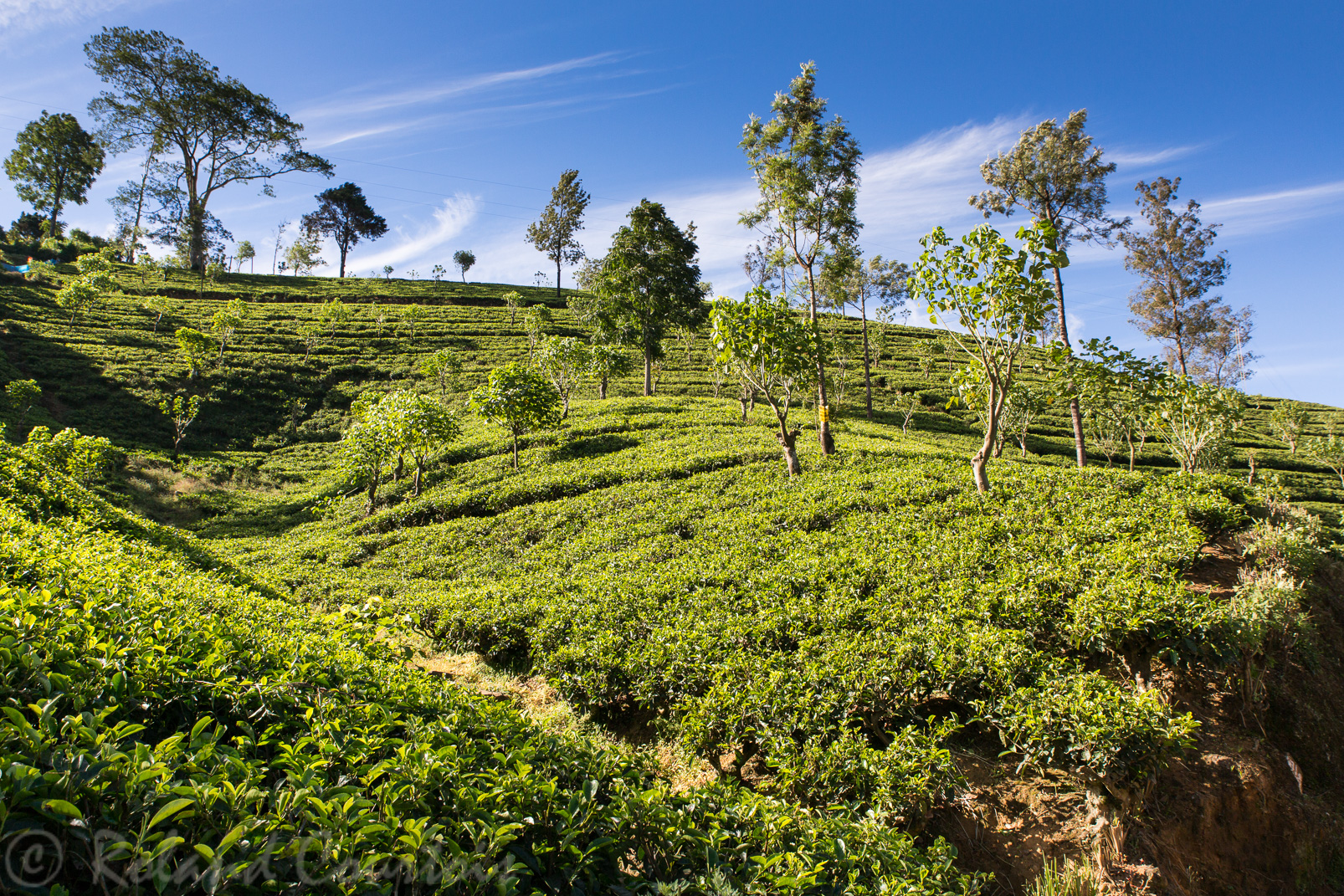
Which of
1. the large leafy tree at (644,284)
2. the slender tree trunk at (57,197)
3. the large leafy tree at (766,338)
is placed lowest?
the large leafy tree at (766,338)

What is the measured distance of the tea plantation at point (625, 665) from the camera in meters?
2.77

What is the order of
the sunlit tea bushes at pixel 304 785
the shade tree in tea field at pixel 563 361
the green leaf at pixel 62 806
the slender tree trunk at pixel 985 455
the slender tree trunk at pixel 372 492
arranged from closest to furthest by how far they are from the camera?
the green leaf at pixel 62 806
the sunlit tea bushes at pixel 304 785
the slender tree trunk at pixel 985 455
the slender tree trunk at pixel 372 492
the shade tree in tea field at pixel 563 361

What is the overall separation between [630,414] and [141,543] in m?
22.2

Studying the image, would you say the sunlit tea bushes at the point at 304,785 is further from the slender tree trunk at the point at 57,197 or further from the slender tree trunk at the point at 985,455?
the slender tree trunk at the point at 57,197

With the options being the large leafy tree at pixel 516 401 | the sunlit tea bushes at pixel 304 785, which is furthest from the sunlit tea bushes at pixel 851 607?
the large leafy tree at pixel 516 401

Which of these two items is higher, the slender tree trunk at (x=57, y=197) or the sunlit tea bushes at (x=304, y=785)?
the slender tree trunk at (x=57, y=197)

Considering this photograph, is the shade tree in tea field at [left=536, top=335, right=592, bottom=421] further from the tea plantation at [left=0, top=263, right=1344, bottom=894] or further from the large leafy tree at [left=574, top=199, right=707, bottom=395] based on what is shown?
the tea plantation at [left=0, top=263, right=1344, bottom=894]

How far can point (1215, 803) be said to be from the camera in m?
5.97

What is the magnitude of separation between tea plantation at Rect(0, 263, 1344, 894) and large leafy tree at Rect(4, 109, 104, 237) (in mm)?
99035

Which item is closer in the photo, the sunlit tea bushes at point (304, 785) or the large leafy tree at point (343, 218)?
the sunlit tea bushes at point (304, 785)

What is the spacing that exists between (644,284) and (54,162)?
9406 cm

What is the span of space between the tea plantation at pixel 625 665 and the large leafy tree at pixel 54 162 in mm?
99035

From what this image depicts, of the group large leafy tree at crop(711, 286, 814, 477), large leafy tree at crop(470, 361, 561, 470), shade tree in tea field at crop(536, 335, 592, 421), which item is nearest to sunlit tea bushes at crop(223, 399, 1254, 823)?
large leafy tree at crop(711, 286, 814, 477)

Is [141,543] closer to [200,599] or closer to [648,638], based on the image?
[200,599]
